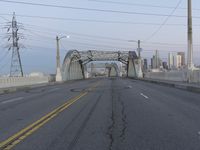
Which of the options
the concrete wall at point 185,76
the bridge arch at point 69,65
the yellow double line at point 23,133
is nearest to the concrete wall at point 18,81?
the concrete wall at point 185,76

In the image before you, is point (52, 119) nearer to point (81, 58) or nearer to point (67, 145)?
point (67, 145)

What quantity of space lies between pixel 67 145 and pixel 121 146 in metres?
1.18

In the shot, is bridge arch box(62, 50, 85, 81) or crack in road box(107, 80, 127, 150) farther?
bridge arch box(62, 50, 85, 81)

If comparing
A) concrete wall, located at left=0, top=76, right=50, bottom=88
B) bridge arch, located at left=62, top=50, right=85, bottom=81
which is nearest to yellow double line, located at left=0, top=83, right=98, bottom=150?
concrete wall, located at left=0, top=76, right=50, bottom=88

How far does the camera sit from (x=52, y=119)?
13.4 meters

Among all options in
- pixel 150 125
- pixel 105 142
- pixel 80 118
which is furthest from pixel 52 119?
pixel 105 142

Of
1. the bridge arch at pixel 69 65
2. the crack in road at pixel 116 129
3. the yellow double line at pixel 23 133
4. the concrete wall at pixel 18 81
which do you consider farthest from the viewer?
the bridge arch at pixel 69 65

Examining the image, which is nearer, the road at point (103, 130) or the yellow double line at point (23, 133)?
the road at point (103, 130)

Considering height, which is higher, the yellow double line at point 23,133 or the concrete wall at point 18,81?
the yellow double line at point 23,133

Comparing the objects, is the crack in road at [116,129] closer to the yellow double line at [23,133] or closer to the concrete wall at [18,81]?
the yellow double line at [23,133]

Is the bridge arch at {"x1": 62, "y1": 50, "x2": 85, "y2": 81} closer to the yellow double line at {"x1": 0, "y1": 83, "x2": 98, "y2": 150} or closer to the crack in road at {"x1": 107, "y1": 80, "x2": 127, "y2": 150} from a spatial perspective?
the crack in road at {"x1": 107, "y1": 80, "x2": 127, "y2": 150}

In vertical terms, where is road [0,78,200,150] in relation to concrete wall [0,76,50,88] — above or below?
above

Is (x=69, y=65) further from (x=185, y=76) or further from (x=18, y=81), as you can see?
(x=185, y=76)

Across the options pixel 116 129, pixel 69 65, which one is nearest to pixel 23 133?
pixel 116 129
